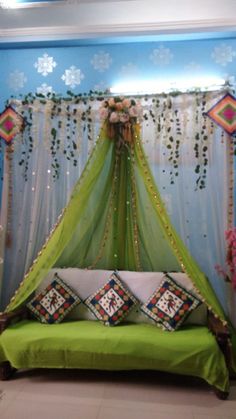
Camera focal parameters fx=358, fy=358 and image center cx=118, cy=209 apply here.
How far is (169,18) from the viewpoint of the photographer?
3.46 meters

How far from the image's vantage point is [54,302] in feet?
10.5

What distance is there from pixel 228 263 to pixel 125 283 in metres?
0.96

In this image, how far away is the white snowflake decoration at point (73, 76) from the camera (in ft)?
12.7

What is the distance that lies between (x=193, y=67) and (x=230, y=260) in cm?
199

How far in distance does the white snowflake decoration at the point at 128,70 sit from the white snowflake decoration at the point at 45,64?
2.47 feet

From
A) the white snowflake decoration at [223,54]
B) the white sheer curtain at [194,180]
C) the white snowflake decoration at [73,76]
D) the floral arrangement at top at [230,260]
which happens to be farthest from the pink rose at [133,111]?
the floral arrangement at top at [230,260]

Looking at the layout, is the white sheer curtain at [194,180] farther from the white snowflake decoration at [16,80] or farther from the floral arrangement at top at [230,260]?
the white snowflake decoration at [16,80]

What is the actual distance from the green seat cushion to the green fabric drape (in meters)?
0.40

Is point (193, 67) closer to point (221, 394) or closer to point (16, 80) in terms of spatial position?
point (16, 80)

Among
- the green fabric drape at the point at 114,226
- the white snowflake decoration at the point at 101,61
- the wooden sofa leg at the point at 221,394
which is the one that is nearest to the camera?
the wooden sofa leg at the point at 221,394

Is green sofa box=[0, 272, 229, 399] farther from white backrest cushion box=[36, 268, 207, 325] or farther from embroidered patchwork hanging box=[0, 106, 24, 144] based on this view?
embroidered patchwork hanging box=[0, 106, 24, 144]

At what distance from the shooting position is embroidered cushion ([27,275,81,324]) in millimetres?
3156

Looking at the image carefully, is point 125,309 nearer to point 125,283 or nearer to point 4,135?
point 125,283

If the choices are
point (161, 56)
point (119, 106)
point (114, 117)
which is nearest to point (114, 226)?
point (114, 117)
